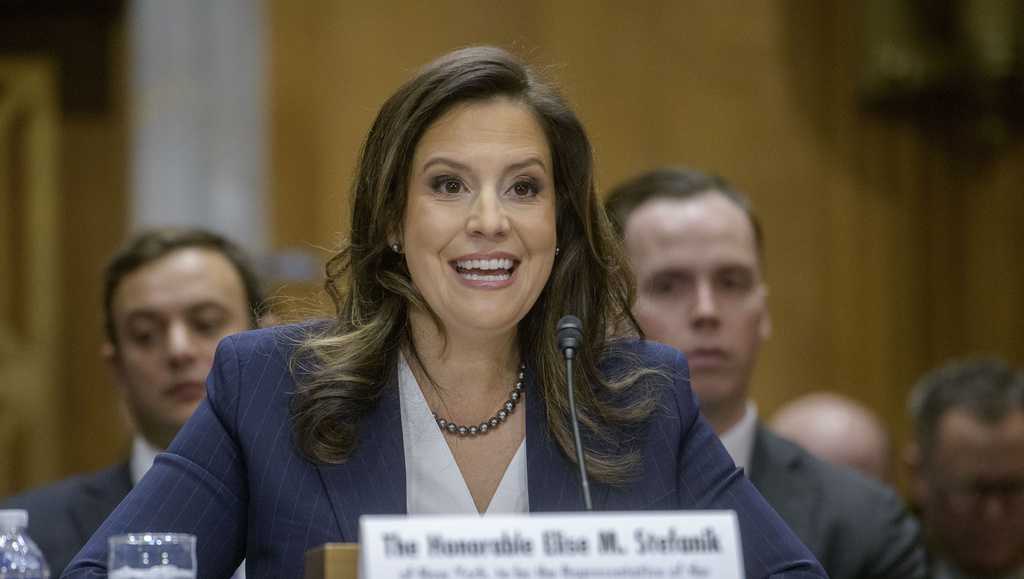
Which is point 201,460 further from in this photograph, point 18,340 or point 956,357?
point 956,357

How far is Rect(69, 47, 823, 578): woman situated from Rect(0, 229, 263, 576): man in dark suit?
1.34m

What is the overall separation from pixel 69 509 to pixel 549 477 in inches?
75.7

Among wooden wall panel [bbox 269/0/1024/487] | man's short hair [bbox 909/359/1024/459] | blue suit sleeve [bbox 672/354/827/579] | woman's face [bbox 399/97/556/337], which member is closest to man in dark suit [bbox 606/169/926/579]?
man's short hair [bbox 909/359/1024/459]

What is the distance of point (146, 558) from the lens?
6.40 feet

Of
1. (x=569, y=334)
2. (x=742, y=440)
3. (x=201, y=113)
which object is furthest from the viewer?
(x=201, y=113)

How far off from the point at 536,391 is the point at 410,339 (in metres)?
0.26

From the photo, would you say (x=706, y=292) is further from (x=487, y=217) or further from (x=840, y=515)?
(x=487, y=217)

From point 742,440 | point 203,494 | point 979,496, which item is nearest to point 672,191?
point 742,440

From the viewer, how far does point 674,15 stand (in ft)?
23.2

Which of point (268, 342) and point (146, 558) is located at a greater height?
point (268, 342)

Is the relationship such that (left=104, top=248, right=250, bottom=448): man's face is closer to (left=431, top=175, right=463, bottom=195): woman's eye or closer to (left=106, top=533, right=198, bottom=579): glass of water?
(left=431, top=175, right=463, bottom=195): woman's eye

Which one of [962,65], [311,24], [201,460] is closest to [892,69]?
[962,65]

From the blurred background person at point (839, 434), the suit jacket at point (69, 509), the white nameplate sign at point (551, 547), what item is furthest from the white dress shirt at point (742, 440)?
the white nameplate sign at point (551, 547)

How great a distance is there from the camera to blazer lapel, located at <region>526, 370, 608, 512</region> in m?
2.68
